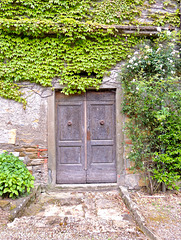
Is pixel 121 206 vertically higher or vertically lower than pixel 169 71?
lower

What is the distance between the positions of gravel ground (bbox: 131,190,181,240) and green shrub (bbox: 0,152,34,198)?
1.88 meters

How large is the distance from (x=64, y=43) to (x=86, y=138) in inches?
78.6

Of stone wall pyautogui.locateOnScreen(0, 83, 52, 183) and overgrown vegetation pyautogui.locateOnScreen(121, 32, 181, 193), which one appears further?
stone wall pyautogui.locateOnScreen(0, 83, 52, 183)

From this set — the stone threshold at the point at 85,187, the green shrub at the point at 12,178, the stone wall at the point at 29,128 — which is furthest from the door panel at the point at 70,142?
the green shrub at the point at 12,178

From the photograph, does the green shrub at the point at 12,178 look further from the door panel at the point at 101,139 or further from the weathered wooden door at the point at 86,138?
the door panel at the point at 101,139

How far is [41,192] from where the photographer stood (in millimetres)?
3621

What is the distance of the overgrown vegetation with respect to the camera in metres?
3.19

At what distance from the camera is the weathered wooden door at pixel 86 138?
3.80 meters

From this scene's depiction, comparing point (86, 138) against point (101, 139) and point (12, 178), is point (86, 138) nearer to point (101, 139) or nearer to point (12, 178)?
point (101, 139)

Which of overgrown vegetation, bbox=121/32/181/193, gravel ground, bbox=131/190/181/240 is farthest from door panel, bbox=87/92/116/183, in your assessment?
gravel ground, bbox=131/190/181/240

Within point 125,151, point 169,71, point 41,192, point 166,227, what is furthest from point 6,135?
point 169,71

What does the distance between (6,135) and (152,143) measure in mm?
2873

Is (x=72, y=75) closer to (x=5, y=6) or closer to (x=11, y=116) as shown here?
(x=11, y=116)

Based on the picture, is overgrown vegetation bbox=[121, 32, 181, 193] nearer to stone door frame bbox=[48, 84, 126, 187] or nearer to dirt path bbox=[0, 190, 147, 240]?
stone door frame bbox=[48, 84, 126, 187]
